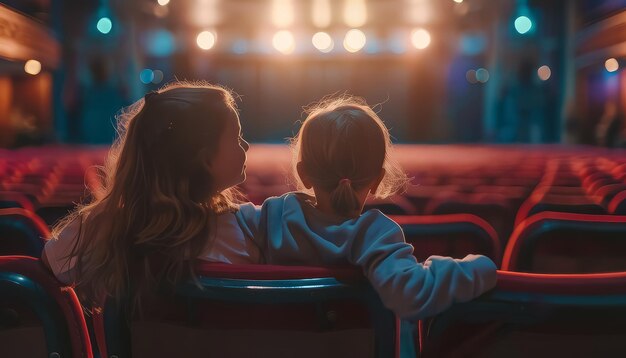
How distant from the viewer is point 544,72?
23406mm

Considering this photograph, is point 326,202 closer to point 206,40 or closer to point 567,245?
point 567,245

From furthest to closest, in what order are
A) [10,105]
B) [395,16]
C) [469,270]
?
1. [395,16]
2. [10,105]
3. [469,270]

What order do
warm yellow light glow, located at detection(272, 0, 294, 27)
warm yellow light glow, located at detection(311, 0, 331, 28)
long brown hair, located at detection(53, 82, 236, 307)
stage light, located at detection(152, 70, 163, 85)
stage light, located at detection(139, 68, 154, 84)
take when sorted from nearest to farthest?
long brown hair, located at detection(53, 82, 236, 307) < warm yellow light glow, located at detection(311, 0, 331, 28) < warm yellow light glow, located at detection(272, 0, 294, 27) < stage light, located at detection(139, 68, 154, 84) < stage light, located at detection(152, 70, 163, 85)

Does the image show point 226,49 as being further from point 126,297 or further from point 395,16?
point 126,297

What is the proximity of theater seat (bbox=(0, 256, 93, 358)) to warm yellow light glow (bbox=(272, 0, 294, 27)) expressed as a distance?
1804cm

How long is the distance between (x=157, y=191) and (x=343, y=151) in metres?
0.37

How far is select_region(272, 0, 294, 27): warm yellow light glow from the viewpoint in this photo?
62.9ft

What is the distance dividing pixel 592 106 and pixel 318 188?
22166 mm

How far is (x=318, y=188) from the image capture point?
1410 mm

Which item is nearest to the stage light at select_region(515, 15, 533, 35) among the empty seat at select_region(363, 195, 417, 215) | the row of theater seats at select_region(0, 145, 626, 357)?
the empty seat at select_region(363, 195, 417, 215)

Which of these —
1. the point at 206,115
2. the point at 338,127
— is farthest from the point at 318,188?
the point at 206,115

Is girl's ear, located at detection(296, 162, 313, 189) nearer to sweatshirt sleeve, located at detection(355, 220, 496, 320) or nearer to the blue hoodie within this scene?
the blue hoodie

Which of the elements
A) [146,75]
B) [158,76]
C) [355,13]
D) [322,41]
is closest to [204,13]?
[322,41]

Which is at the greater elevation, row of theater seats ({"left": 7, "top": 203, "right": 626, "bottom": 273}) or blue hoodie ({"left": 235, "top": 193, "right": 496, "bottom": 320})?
blue hoodie ({"left": 235, "top": 193, "right": 496, "bottom": 320})
